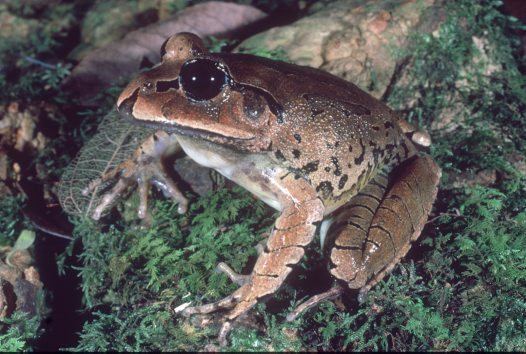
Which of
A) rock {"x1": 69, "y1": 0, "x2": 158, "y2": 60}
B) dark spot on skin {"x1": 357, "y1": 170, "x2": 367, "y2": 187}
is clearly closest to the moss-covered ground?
dark spot on skin {"x1": 357, "y1": 170, "x2": 367, "y2": 187}

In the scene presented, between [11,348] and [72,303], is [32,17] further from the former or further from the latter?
[11,348]

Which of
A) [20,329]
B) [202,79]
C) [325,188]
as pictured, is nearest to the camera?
[202,79]

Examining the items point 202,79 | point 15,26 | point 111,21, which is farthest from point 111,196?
point 15,26

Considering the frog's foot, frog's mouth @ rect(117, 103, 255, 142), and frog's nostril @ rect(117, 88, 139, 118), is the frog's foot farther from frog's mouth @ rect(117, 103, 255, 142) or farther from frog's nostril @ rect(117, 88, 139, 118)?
frog's nostril @ rect(117, 88, 139, 118)

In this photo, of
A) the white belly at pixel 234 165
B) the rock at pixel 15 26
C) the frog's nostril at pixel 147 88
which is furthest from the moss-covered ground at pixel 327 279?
the rock at pixel 15 26

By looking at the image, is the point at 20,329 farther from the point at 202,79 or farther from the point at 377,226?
the point at 377,226

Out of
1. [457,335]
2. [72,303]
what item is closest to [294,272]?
[457,335]

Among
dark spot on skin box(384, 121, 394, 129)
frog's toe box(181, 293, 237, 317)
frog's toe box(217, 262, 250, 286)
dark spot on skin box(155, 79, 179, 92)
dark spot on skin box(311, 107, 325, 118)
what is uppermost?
dark spot on skin box(155, 79, 179, 92)
